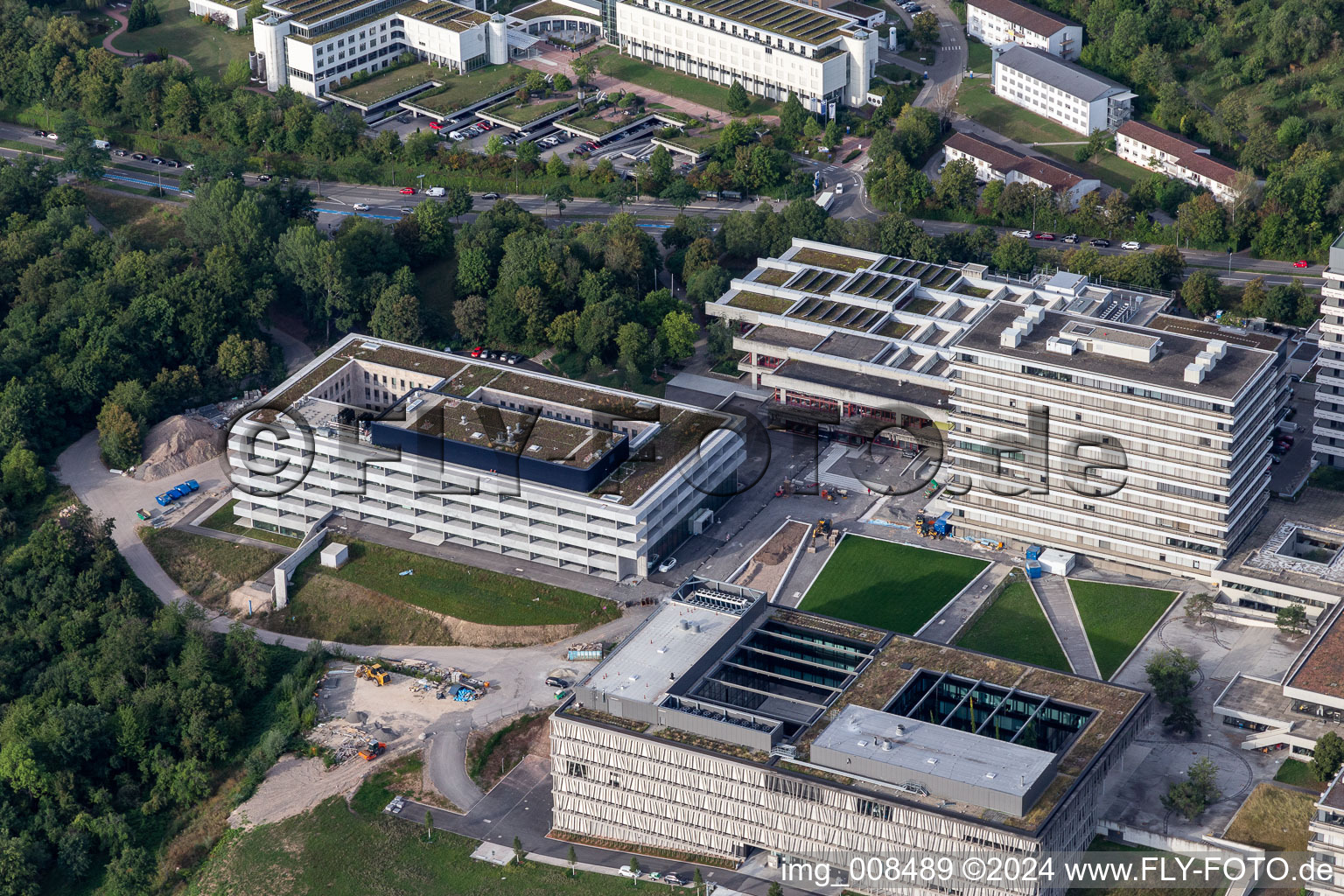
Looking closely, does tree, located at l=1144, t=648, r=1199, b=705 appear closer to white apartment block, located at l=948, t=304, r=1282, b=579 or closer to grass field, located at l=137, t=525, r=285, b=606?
white apartment block, located at l=948, t=304, r=1282, b=579

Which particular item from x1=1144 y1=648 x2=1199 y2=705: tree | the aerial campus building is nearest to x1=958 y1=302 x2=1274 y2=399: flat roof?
x1=1144 y1=648 x2=1199 y2=705: tree

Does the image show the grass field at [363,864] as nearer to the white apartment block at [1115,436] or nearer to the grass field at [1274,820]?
the grass field at [1274,820]

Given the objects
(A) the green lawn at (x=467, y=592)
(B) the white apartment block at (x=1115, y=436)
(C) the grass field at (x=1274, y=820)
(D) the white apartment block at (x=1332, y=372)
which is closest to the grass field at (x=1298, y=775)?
(C) the grass field at (x=1274, y=820)

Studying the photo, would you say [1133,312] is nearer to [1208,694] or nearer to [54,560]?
[1208,694]

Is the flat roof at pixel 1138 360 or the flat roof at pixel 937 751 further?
the flat roof at pixel 1138 360

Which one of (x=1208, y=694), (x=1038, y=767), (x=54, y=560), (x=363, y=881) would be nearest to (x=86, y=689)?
(x=54, y=560)

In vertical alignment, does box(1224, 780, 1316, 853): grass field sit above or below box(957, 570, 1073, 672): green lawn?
above

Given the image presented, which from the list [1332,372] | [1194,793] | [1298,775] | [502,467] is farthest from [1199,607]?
[502,467]
